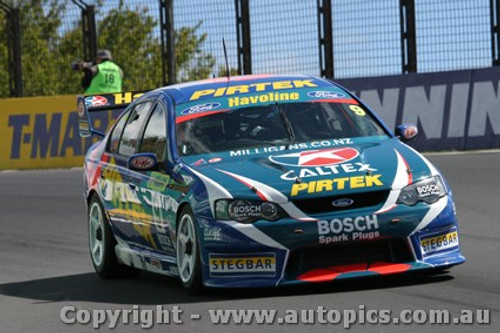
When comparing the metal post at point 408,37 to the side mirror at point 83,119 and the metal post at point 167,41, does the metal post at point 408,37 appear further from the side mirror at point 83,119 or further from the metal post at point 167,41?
the side mirror at point 83,119

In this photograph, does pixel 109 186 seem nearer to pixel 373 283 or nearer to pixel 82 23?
pixel 373 283

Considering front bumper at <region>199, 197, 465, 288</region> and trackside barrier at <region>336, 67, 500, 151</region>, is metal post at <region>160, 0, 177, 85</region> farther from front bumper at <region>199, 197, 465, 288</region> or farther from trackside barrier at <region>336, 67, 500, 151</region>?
front bumper at <region>199, 197, 465, 288</region>

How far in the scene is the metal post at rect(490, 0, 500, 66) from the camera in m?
20.2

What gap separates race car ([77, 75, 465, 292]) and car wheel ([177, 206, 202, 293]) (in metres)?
0.01

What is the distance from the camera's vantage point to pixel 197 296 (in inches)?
345

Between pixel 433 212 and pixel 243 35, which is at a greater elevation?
pixel 243 35

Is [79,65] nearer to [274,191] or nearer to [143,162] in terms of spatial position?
[143,162]

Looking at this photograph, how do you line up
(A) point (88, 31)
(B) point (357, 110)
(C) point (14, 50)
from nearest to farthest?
(B) point (357, 110), (A) point (88, 31), (C) point (14, 50)

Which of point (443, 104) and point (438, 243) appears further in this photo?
point (443, 104)

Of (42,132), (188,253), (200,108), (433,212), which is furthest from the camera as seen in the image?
(42,132)

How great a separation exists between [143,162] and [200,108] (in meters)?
0.71

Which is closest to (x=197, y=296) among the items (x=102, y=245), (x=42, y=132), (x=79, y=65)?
(x=102, y=245)

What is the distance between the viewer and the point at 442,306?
7.66 m

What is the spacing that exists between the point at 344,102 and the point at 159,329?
3.12m
